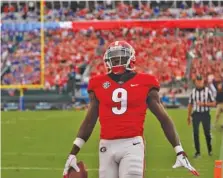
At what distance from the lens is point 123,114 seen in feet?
17.9

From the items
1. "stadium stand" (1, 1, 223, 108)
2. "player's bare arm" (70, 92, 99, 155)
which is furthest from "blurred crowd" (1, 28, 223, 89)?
"player's bare arm" (70, 92, 99, 155)

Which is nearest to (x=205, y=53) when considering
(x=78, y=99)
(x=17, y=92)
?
(x=78, y=99)

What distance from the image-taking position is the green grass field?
35.6 ft

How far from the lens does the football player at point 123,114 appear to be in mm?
5363

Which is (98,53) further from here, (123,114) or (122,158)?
(122,158)

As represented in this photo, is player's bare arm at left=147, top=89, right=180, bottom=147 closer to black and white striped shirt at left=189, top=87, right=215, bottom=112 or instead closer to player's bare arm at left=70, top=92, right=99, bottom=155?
player's bare arm at left=70, top=92, right=99, bottom=155

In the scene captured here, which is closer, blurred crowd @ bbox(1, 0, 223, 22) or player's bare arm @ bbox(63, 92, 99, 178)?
player's bare arm @ bbox(63, 92, 99, 178)

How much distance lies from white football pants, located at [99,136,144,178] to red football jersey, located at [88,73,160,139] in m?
0.06

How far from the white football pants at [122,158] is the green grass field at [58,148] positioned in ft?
15.6

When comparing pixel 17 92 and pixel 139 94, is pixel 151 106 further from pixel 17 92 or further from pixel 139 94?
pixel 17 92

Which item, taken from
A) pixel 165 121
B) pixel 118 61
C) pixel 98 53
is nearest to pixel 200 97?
pixel 165 121

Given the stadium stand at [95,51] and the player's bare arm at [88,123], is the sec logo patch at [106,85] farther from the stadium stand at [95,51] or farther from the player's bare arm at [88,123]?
the stadium stand at [95,51]

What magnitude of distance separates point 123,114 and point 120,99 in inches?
4.7

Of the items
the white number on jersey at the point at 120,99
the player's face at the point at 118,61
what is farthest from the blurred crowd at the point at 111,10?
the white number on jersey at the point at 120,99
